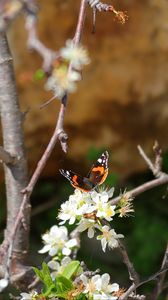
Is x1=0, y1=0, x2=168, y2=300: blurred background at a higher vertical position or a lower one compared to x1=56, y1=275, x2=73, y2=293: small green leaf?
higher

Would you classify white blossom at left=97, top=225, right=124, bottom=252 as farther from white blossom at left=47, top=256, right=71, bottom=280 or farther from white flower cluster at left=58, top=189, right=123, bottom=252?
white blossom at left=47, top=256, right=71, bottom=280

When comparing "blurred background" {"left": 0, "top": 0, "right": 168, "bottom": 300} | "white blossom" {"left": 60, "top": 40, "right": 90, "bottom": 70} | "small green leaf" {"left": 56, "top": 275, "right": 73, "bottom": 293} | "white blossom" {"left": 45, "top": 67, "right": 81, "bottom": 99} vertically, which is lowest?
"small green leaf" {"left": 56, "top": 275, "right": 73, "bottom": 293}

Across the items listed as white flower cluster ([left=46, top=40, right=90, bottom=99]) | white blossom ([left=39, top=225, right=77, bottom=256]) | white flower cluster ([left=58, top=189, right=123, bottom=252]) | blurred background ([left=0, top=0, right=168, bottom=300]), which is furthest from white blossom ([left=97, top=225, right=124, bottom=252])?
blurred background ([left=0, top=0, right=168, bottom=300])

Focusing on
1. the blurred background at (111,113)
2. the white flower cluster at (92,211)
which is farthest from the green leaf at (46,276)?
the blurred background at (111,113)

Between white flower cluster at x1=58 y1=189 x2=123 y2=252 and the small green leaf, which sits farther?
the small green leaf

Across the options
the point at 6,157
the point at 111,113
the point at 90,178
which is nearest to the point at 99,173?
the point at 90,178

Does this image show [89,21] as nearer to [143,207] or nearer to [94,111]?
[94,111]

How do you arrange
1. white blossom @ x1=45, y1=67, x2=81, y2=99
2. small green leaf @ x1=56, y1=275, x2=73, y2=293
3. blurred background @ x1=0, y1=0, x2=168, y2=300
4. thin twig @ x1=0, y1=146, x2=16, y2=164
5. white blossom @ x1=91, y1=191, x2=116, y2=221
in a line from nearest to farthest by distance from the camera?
1. white blossom @ x1=45, y1=67, x2=81, y2=99
2. white blossom @ x1=91, y1=191, x2=116, y2=221
3. small green leaf @ x1=56, y1=275, x2=73, y2=293
4. thin twig @ x1=0, y1=146, x2=16, y2=164
5. blurred background @ x1=0, y1=0, x2=168, y2=300

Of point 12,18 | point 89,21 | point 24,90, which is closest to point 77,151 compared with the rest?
point 24,90
